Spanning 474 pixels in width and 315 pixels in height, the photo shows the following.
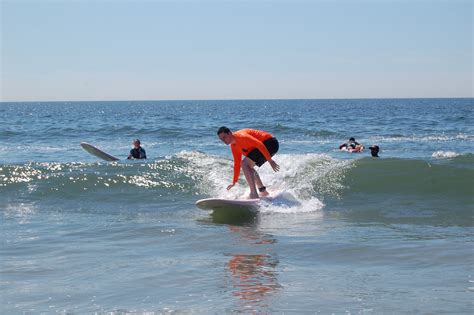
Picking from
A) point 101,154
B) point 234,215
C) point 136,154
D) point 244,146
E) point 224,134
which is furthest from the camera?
point 101,154

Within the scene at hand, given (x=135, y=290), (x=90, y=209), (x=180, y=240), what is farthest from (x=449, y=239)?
(x=90, y=209)

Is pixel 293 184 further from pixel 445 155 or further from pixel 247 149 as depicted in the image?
pixel 445 155

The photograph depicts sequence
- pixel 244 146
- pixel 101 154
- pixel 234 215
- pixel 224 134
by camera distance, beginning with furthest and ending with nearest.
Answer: pixel 101 154 → pixel 234 215 → pixel 244 146 → pixel 224 134

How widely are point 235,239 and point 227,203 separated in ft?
6.23

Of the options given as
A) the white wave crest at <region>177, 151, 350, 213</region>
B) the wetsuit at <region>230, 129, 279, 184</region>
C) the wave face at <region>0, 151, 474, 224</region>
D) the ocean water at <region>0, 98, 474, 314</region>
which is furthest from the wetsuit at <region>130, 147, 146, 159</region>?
the wetsuit at <region>230, 129, 279, 184</region>

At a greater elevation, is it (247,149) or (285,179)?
(247,149)

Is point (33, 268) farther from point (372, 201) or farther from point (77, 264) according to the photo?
point (372, 201)

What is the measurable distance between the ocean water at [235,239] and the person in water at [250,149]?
61 cm

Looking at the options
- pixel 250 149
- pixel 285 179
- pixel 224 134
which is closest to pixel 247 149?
pixel 250 149

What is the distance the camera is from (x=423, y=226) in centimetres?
937

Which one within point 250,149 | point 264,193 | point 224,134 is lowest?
point 264,193

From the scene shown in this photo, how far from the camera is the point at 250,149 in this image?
399 inches

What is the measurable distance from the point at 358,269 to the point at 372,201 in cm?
537

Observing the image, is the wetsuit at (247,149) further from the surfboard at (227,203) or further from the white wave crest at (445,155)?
the white wave crest at (445,155)
